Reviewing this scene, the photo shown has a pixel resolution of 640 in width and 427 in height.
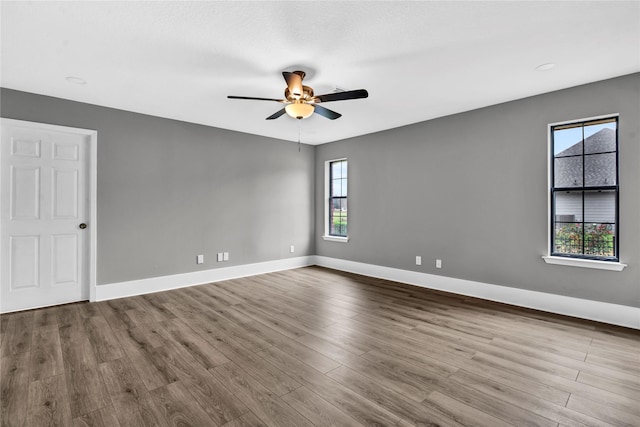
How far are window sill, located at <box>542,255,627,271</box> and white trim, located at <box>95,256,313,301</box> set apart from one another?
166 inches

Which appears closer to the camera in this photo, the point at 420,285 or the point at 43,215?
Result: the point at 43,215

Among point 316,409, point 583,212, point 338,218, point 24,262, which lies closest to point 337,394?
point 316,409

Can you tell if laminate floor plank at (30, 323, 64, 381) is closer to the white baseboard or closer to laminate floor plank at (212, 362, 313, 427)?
the white baseboard

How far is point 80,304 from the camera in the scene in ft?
12.8

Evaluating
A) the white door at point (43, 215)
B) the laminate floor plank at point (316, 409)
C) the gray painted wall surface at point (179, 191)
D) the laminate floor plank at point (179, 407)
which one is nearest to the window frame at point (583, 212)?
the laminate floor plank at point (316, 409)

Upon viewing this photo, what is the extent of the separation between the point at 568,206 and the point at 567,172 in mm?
397

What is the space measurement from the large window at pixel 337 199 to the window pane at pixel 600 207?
3594mm

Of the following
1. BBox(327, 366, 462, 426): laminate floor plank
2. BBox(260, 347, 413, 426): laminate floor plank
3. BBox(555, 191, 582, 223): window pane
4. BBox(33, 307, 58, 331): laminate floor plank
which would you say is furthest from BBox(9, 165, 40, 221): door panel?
BBox(555, 191, 582, 223): window pane

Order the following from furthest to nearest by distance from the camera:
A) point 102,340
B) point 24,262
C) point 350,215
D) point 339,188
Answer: point 339,188, point 350,215, point 24,262, point 102,340

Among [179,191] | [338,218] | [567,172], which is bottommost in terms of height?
[338,218]

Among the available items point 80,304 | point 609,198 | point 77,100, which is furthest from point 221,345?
point 609,198

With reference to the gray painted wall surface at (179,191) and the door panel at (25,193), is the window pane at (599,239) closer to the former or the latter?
the gray painted wall surface at (179,191)

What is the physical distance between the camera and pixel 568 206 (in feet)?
11.6

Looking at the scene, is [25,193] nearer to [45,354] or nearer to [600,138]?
[45,354]
